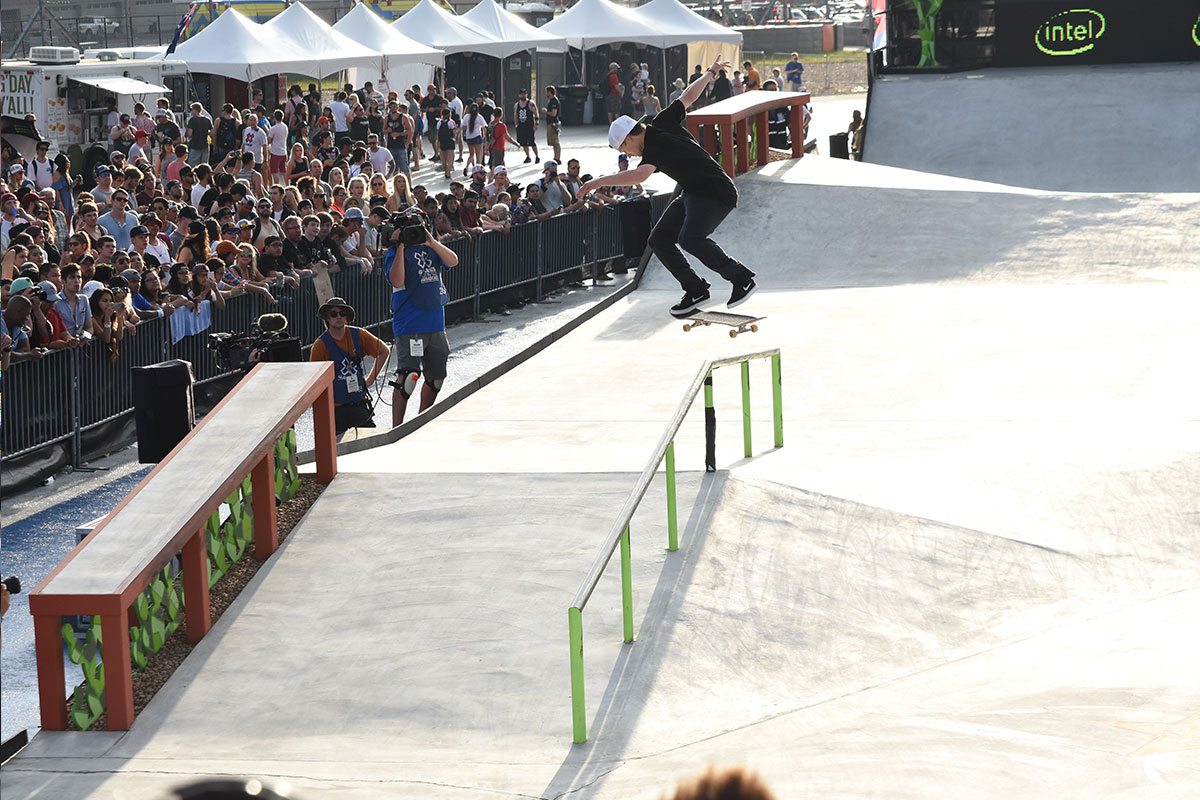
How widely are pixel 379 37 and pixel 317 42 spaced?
8.08 ft

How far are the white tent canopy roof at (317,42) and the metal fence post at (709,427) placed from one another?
21.2 meters

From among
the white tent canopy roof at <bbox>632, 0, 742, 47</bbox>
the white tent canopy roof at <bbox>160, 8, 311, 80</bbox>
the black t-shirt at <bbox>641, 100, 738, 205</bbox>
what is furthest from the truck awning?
the black t-shirt at <bbox>641, 100, 738, 205</bbox>

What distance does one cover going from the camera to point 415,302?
476 inches

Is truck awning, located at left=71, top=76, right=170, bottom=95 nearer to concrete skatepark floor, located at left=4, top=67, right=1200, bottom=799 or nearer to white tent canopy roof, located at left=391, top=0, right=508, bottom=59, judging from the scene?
white tent canopy roof, located at left=391, top=0, right=508, bottom=59

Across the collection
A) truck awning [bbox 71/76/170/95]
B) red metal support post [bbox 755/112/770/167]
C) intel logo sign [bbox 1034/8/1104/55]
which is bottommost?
red metal support post [bbox 755/112/770/167]

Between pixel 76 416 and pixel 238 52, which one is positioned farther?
pixel 238 52

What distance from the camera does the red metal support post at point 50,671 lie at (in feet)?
21.8

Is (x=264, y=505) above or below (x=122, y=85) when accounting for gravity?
below

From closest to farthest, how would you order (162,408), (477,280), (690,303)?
1. (162,408)
2. (690,303)
3. (477,280)

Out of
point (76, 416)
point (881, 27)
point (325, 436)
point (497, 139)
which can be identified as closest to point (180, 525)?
point (325, 436)

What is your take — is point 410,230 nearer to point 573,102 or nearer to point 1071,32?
point 1071,32

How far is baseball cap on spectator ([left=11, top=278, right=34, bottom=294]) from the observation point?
36.4 feet

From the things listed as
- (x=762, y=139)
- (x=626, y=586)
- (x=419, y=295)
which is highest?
(x=762, y=139)

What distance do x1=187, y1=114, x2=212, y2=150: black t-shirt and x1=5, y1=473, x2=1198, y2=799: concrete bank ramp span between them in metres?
15.9
